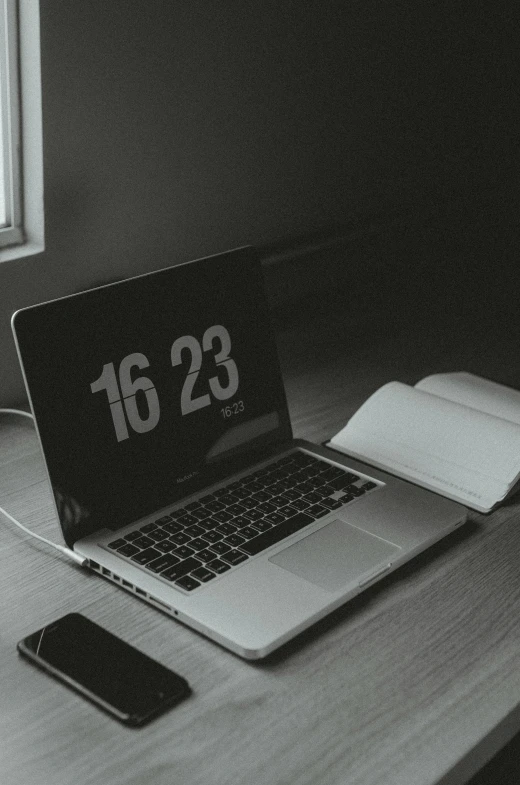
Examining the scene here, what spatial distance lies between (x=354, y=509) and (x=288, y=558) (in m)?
0.12

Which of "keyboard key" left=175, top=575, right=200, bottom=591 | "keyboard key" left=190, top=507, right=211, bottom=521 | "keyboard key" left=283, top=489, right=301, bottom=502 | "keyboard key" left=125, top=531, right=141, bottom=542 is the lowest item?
"keyboard key" left=175, top=575, right=200, bottom=591

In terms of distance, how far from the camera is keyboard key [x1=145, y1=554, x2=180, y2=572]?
88cm

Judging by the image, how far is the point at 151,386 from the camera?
98 centimetres

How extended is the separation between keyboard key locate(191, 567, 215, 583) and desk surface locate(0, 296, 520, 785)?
0.15 ft

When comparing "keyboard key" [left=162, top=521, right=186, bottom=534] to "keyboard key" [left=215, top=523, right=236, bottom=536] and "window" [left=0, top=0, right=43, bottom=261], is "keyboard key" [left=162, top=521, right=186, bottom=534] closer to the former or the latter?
"keyboard key" [left=215, top=523, right=236, bottom=536]

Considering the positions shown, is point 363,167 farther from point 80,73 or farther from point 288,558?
point 288,558

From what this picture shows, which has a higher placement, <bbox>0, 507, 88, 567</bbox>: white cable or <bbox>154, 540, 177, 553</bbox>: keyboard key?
<bbox>0, 507, 88, 567</bbox>: white cable

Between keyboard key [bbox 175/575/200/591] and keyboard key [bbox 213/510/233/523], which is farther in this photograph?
keyboard key [bbox 213/510/233/523]

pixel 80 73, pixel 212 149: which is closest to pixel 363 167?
pixel 212 149

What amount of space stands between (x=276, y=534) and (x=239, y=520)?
4 centimetres

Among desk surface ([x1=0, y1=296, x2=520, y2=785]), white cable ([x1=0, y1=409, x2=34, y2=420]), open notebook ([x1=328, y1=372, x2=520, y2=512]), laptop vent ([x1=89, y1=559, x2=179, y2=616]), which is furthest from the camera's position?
white cable ([x1=0, y1=409, x2=34, y2=420])

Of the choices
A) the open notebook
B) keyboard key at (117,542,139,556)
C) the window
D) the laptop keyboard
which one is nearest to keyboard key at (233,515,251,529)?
the laptop keyboard

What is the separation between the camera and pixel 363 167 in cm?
166

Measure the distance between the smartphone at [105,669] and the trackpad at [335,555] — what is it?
17cm
